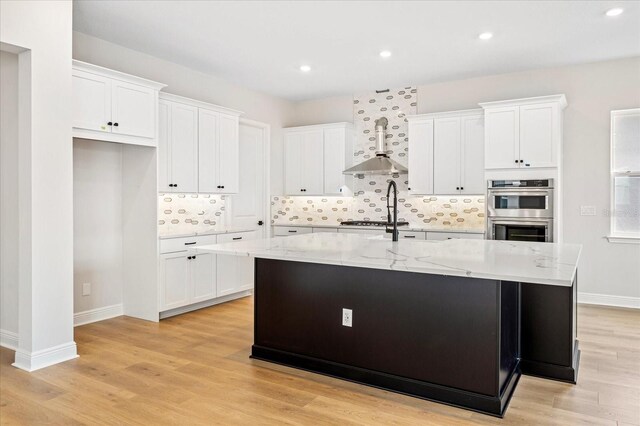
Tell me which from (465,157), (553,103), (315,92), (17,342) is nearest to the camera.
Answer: (17,342)

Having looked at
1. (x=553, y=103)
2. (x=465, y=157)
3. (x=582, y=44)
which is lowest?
(x=465, y=157)

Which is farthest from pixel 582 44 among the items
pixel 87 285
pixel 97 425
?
pixel 87 285

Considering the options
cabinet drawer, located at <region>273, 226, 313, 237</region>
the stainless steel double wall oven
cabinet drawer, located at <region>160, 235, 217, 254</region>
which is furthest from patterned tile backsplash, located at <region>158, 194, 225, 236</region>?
the stainless steel double wall oven

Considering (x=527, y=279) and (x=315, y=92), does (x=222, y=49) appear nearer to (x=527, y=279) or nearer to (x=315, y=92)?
(x=315, y=92)

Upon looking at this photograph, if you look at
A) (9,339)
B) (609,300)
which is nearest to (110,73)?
(9,339)

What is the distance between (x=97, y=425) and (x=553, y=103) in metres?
5.11

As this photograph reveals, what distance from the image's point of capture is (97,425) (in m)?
2.44

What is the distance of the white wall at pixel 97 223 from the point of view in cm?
445

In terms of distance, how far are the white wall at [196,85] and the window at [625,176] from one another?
439 cm

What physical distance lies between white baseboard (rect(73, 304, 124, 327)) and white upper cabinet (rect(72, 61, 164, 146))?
176 cm

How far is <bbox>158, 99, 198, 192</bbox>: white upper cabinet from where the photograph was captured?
475 cm

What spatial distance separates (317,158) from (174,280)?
2.90 m

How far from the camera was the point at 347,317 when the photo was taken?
120 inches

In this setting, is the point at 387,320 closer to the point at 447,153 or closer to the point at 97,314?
the point at 97,314
